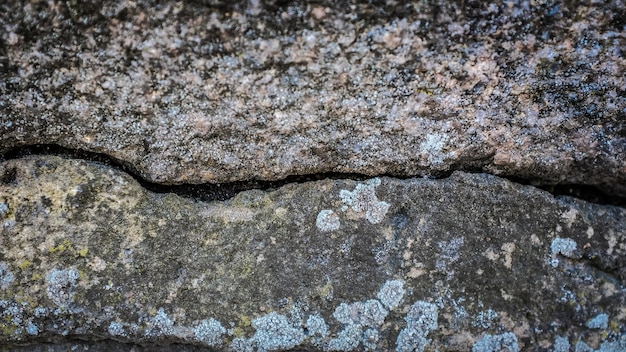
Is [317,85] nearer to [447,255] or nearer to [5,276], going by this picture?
[447,255]

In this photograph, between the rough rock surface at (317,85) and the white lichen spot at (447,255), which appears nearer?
the rough rock surface at (317,85)

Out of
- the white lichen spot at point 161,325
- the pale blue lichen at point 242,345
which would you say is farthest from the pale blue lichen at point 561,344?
the white lichen spot at point 161,325

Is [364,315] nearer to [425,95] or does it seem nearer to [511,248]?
[511,248]

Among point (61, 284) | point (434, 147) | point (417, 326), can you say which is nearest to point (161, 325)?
point (61, 284)

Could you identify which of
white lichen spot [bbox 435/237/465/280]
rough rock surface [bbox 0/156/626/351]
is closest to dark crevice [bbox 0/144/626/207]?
rough rock surface [bbox 0/156/626/351]

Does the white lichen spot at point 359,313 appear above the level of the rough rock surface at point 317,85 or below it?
below

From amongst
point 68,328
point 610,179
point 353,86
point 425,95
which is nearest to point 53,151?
point 68,328

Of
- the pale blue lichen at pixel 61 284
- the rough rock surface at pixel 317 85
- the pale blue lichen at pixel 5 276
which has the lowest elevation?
the pale blue lichen at pixel 61 284

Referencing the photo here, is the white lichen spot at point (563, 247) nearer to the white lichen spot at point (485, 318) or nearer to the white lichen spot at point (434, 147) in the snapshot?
the white lichen spot at point (485, 318)
